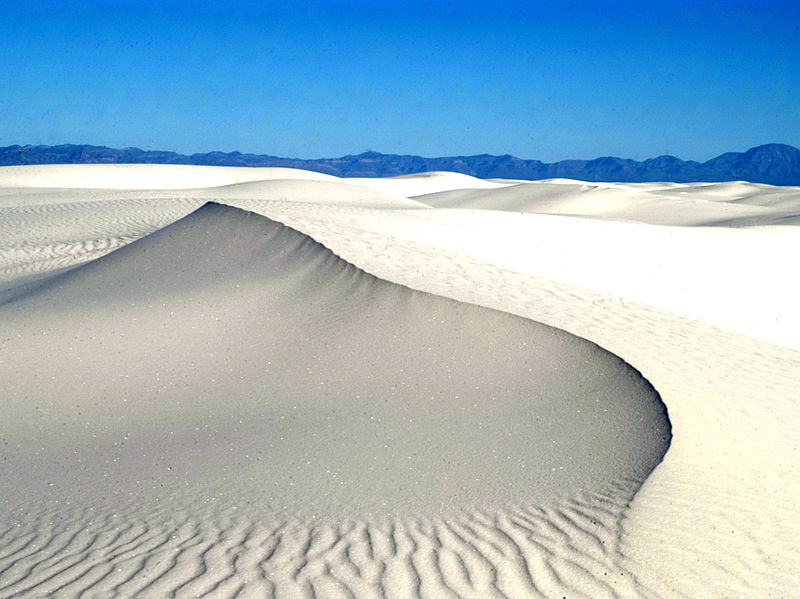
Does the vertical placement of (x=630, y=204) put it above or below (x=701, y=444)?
below

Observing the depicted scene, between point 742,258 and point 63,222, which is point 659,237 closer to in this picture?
point 742,258

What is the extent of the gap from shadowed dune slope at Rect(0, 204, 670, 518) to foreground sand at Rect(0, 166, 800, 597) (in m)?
0.03

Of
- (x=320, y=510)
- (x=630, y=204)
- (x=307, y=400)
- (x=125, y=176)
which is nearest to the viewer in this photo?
(x=320, y=510)

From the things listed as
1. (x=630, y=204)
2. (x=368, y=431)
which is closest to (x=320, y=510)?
(x=368, y=431)

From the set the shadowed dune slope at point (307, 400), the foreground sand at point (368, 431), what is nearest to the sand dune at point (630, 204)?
the foreground sand at point (368, 431)

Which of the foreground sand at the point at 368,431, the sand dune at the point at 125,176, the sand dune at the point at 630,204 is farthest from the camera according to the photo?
the sand dune at the point at 125,176

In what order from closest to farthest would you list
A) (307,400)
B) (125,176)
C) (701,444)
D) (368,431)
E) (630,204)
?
(701,444)
(368,431)
(307,400)
(630,204)
(125,176)

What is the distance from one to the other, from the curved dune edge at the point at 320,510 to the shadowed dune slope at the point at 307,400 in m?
0.03

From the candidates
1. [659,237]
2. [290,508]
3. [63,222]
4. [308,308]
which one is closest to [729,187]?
[659,237]

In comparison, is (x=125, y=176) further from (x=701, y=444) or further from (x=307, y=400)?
(x=701, y=444)

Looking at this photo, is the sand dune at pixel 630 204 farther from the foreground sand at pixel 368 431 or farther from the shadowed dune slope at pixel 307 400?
the shadowed dune slope at pixel 307 400

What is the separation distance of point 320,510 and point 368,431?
1403 mm

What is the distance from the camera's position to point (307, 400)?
7133mm

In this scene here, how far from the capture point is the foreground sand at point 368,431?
435 centimetres
